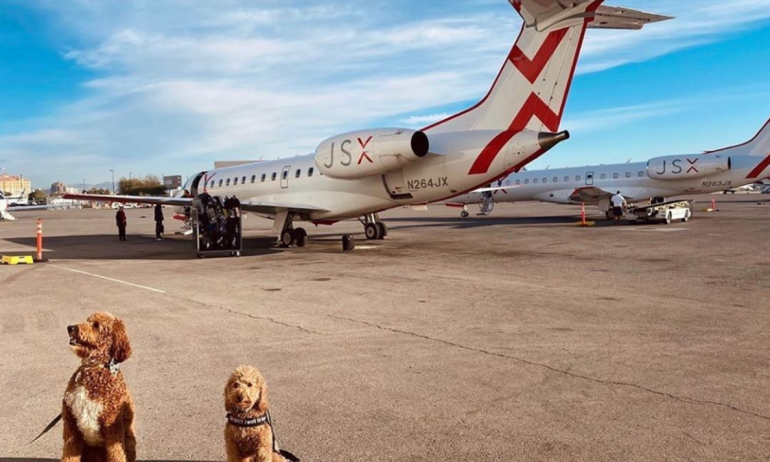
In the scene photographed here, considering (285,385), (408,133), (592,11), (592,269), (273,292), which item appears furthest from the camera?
(408,133)

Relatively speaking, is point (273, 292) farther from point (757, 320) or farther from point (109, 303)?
point (757, 320)

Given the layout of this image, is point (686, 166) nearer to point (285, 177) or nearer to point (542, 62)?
point (542, 62)

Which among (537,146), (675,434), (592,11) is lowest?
(675,434)

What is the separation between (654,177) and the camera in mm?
30906

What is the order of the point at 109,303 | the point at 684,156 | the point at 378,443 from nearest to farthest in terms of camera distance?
the point at 378,443, the point at 109,303, the point at 684,156

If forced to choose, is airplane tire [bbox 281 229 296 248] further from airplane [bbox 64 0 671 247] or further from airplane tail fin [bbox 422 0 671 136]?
airplane tail fin [bbox 422 0 671 136]

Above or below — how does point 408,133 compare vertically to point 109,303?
above

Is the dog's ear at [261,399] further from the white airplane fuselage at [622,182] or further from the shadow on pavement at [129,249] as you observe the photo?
the white airplane fuselage at [622,182]

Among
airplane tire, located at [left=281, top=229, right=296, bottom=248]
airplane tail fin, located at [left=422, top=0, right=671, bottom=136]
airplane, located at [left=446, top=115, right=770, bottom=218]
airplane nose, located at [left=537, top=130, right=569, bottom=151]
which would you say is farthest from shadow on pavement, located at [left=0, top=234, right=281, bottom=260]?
airplane, located at [left=446, top=115, right=770, bottom=218]

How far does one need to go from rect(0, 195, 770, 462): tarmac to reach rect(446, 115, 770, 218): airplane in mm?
18550

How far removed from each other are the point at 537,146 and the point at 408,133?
10.9ft

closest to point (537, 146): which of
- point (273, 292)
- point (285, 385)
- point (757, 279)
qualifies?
point (757, 279)

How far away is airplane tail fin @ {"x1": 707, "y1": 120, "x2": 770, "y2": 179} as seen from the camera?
94.3ft

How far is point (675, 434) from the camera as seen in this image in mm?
4051
